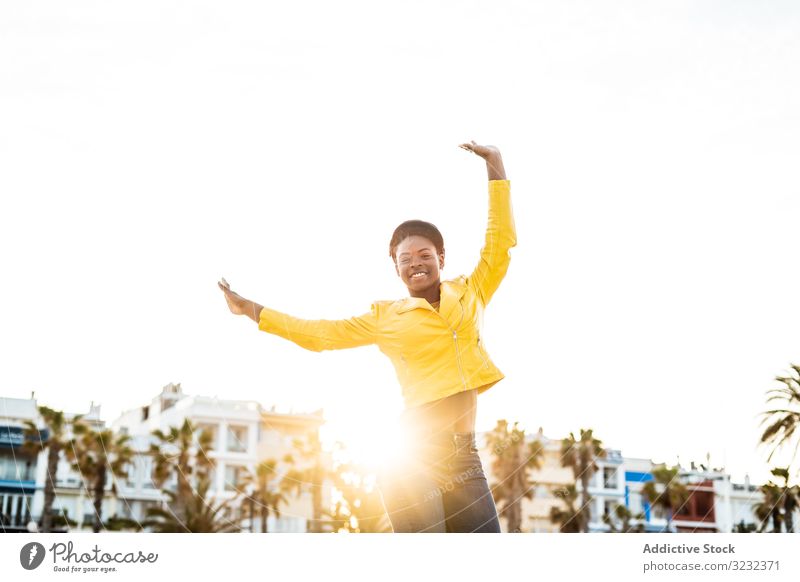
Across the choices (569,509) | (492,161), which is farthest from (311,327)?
(569,509)

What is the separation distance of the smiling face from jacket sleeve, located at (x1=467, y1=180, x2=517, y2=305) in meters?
0.17

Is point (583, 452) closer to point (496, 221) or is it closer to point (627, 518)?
point (627, 518)

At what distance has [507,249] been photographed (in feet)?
11.2

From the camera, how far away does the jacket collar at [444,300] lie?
3.30 meters

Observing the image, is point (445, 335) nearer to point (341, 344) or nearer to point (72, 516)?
point (341, 344)

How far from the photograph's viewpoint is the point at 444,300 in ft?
10.9

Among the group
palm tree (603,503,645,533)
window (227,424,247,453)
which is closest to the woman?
window (227,424,247,453)

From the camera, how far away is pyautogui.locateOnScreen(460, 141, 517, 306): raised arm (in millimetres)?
3363

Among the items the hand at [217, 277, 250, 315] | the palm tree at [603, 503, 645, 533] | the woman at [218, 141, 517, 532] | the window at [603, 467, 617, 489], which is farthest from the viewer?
the window at [603, 467, 617, 489]

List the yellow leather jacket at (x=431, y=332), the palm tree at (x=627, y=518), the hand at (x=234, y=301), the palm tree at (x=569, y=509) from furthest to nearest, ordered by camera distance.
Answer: the palm tree at (x=627, y=518), the palm tree at (x=569, y=509), the hand at (x=234, y=301), the yellow leather jacket at (x=431, y=332)

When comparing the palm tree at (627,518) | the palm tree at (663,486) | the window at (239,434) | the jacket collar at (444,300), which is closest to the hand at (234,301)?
the jacket collar at (444,300)

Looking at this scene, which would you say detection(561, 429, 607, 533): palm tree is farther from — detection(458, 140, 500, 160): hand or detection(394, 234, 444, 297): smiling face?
detection(458, 140, 500, 160): hand

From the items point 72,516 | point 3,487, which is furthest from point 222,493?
point 3,487

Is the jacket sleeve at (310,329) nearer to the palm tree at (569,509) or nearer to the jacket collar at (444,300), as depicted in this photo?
the jacket collar at (444,300)
